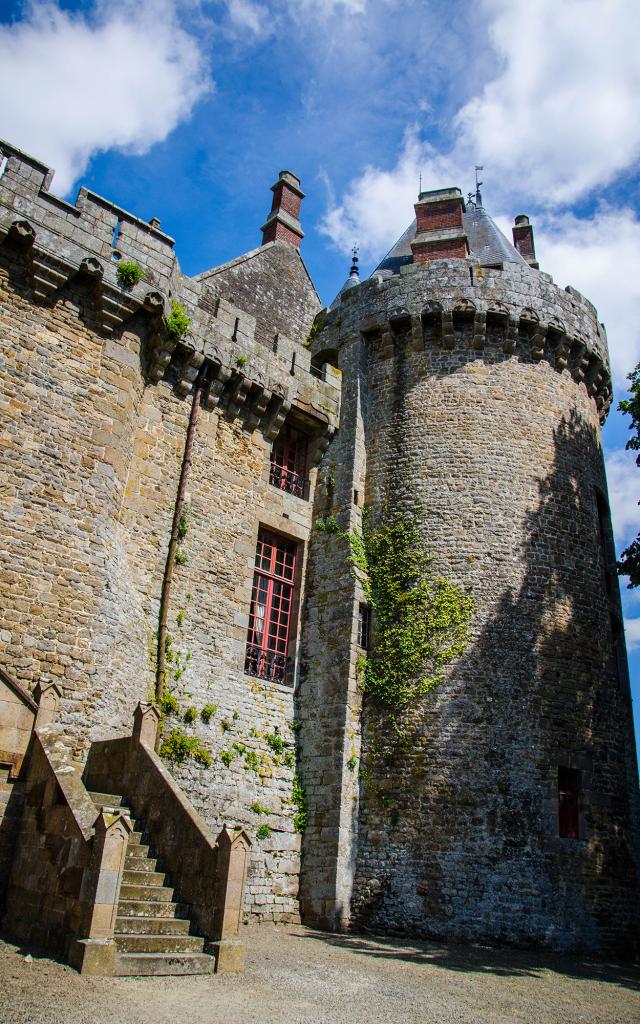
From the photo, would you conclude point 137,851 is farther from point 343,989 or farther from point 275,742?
point 275,742

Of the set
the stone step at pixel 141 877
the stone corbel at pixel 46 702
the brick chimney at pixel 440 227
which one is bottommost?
the stone step at pixel 141 877

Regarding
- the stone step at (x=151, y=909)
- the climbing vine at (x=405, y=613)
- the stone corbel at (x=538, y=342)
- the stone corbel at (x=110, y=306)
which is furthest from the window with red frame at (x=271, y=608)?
the stone corbel at (x=538, y=342)

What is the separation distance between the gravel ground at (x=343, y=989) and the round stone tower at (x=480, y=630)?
100cm

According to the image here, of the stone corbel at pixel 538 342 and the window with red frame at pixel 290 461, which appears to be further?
the stone corbel at pixel 538 342

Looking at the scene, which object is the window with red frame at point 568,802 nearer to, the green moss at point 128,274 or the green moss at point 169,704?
the green moss at point 169,704

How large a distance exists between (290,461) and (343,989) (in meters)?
8.89

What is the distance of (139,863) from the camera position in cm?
727

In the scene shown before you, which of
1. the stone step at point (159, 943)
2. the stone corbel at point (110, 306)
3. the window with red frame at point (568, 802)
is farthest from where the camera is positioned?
the window with red frame at point (568, 802)

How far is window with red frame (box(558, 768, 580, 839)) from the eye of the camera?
10758mm

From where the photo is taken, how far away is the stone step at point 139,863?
285 inches

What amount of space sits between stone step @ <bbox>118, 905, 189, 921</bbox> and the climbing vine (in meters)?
5.12

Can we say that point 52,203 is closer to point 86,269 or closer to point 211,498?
point 86,269

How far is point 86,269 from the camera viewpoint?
1007 centimetres

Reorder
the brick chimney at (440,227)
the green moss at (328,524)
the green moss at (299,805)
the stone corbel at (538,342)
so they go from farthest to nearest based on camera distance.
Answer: the brick chimney at (440,227) < the stone corbel at (538,342) < the green moss at (328,524) < the green moss at (299,805)
